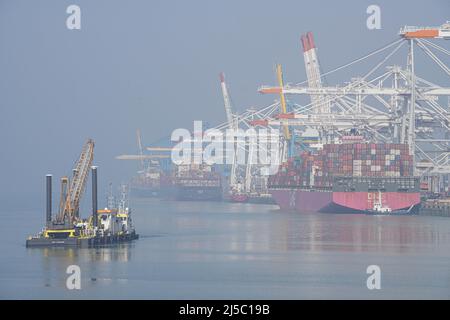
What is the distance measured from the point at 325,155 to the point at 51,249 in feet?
159

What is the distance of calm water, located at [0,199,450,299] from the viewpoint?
4356cm

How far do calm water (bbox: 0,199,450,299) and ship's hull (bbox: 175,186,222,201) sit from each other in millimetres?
83264

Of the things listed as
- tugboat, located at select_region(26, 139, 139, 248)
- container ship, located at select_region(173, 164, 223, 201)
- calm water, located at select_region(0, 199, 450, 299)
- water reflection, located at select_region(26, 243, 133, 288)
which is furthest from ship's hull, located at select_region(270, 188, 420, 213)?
container ship, located at select_region(173, 164, 223, 201)

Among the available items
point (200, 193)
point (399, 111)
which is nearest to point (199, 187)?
point (200, 193)

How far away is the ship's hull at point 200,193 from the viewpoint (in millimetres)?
162125

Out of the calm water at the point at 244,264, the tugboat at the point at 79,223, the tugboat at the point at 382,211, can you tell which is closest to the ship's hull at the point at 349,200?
the tugboat at the point at 382,211

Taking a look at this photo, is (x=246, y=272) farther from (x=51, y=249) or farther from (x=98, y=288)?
(x=51, y=249)

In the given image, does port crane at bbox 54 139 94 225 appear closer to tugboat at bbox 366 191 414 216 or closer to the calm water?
the calm water

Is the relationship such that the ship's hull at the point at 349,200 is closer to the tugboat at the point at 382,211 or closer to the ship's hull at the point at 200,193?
the tugboat at the point at 382,211

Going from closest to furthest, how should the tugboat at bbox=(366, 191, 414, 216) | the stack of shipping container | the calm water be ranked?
the calm water
the stack of shipping container
the tugboat at bbox=(366, 191, 414, 216)

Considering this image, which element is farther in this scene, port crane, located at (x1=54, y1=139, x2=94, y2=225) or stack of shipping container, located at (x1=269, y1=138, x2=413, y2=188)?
stack of shipping container, located at (x1=269, y1=138, x2=413, y2=188)

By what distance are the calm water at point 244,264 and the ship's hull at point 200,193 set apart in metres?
83.3

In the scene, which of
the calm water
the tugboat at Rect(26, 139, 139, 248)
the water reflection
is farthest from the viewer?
the tugboat at Rect(26, 139, 139, 248)

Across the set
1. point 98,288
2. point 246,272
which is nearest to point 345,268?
point 246,272
